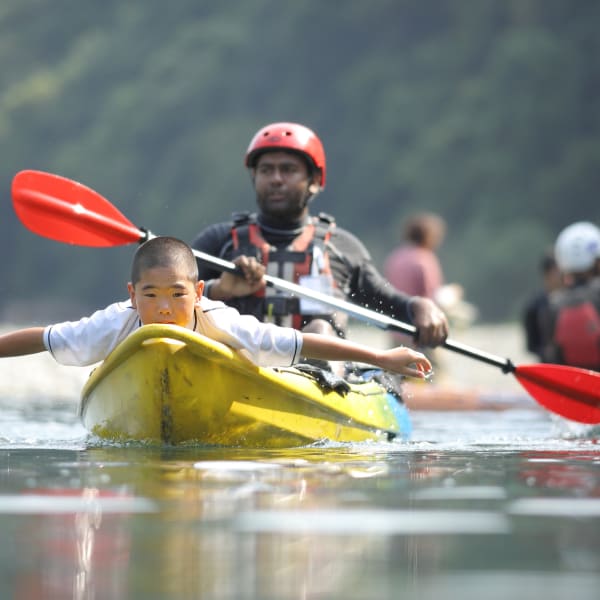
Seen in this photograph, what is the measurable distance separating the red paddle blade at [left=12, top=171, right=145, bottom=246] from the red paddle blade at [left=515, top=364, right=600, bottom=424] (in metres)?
1.78

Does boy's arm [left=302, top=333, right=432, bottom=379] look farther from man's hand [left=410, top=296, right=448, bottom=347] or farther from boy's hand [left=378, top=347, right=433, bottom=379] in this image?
man's hand [left=410, top=296, right=448, bottom=347]

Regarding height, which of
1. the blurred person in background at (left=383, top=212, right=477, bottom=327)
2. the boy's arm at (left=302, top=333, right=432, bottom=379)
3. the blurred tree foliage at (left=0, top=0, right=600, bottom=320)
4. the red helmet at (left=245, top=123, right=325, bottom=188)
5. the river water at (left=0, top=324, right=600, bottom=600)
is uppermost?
the blurred tree foliage at (left=0, top=0, right=600, bottom=320)

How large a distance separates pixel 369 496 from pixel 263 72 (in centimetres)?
3477

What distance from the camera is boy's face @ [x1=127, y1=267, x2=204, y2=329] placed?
177 inches

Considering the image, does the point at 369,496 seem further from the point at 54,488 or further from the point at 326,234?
the point at 326,234

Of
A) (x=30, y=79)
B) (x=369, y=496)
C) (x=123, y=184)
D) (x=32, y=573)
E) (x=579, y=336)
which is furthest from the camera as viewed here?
(x=30, y=79)

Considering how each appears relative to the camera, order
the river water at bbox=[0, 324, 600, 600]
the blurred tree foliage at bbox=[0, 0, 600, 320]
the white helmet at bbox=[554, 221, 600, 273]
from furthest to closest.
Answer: the blurred tree foliage at bbox=[0, 0, 600, 320] → the white helmet at bbox=[554, 221, 600, 273] → the river water at bbox=[0, 324, 600, 600]

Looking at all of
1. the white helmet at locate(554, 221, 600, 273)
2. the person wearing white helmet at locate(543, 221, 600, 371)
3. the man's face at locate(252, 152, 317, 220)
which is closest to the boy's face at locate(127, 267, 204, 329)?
the man's face at locate(252, 152, 317, 220)

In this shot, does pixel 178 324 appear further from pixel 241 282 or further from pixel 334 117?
pixel 334 117

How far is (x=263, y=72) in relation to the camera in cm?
3759

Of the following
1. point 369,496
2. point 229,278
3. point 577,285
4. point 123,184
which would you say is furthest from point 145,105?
point 369,496

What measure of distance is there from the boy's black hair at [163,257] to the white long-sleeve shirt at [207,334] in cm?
18

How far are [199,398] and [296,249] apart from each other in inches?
58.3

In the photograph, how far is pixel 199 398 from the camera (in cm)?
470
